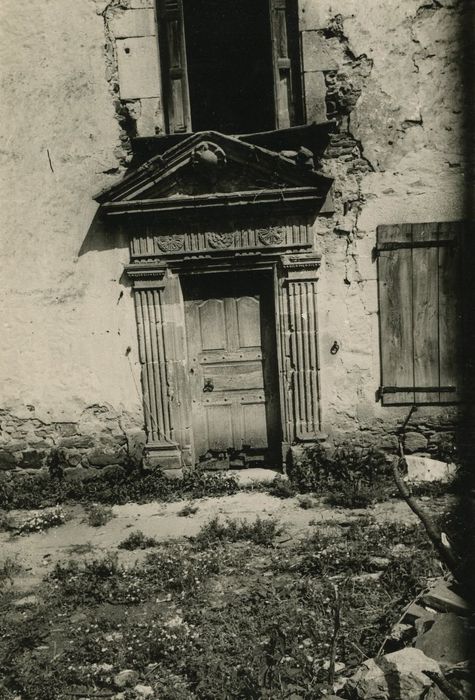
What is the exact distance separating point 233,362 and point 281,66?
312cm

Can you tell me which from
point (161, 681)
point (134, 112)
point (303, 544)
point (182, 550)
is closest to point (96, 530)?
point (182, 550)

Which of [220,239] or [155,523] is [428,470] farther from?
[220,239]

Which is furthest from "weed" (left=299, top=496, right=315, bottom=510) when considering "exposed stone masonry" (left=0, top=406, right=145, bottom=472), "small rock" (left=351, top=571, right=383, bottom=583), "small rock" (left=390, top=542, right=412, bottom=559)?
"exposed stone masonry" (left=0, top=406, right=145, bottom=472)

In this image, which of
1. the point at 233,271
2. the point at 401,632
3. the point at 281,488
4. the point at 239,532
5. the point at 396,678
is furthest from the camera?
the point at 233,271

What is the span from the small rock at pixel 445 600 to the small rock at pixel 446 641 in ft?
0.38

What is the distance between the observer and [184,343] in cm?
636

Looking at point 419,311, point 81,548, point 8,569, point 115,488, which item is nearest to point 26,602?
point 8,569

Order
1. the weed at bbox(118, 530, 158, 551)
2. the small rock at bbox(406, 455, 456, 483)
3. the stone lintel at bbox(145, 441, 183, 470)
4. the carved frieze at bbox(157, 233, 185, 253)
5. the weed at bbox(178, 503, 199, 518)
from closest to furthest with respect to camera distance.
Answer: the weed at bbox(118, 530, 158, 551), the weed at bbox(178, 503, 199, 518), the small rock at bbox(406, 455, 456, 483), the carved frieze at bbox(157, 233, 185, 253), the stone lintel at bbox(145, 441, 183, 470)

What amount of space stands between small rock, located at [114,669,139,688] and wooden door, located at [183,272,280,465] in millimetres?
3325

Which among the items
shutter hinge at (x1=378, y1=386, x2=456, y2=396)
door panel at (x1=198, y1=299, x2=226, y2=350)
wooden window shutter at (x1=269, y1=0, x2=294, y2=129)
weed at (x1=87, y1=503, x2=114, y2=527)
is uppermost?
wooden window shutter at (x1=269, y1=0, x2=294, y2=129)

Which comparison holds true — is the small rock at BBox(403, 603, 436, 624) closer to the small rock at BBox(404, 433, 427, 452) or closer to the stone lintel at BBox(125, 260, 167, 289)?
the small rock at BBox(404, 433, 427, 452)

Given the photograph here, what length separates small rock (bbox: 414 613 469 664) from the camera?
292 cm

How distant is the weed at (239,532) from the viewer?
492 centimetres

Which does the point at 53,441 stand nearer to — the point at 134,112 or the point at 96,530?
the point at 96,530
